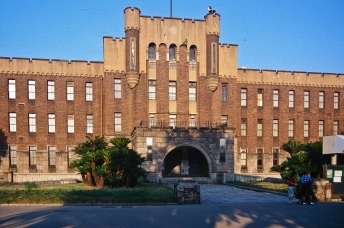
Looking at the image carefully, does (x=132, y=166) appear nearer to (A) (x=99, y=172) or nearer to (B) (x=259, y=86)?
(A) (x=99, y=172)

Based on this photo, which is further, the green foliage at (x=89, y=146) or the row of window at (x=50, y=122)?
the row of window at (x=50, y=122)

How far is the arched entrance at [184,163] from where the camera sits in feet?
119

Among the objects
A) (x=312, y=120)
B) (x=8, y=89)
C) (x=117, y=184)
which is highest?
(x=8, y=89)

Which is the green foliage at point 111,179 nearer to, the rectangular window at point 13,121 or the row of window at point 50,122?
the row of window at point 50,122

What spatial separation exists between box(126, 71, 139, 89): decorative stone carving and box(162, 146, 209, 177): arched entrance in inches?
303

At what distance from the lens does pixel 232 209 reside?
1422cm

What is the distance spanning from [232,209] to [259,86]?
90.9ft

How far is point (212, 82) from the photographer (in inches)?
1453

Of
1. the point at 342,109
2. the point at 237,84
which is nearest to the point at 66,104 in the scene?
the point at 237,84

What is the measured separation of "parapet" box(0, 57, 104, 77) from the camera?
35.8 m

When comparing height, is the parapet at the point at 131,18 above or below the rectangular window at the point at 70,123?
above

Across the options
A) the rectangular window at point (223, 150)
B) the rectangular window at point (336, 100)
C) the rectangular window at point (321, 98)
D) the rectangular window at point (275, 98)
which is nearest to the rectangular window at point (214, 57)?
the rectangular window at point (223, 150)

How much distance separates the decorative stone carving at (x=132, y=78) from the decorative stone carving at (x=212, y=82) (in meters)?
7.26

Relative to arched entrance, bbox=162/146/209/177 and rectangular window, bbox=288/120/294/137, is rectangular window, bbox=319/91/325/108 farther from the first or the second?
arched entrance, bbox=162/146/209/177
